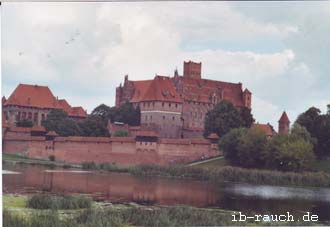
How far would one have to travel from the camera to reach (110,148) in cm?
611

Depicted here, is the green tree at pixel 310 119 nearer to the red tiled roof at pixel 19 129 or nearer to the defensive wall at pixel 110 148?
the defensive wall at pixel 110 148

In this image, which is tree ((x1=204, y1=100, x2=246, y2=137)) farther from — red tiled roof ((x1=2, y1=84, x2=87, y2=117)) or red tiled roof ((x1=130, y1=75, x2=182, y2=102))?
red tiled roof ((x1=2, y1=84, x2=87, y2=117))

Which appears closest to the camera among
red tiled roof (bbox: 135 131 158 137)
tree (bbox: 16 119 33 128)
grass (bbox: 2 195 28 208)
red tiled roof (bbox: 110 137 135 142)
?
grass (bbox: 2 195 28 208)

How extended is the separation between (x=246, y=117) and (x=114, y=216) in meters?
1.50

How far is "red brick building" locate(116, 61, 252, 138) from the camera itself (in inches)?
223

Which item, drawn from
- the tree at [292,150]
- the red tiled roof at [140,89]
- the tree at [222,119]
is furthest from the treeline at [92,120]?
the tree at [292,150]

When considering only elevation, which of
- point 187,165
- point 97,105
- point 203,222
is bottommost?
point 203,222

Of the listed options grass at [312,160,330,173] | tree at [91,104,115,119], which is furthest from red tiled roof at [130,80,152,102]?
grass at [312,160,330,173]

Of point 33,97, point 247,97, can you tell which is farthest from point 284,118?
point 33,97

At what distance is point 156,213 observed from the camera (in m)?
5.09

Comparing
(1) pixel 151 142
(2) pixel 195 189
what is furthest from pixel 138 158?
(2) pixel 195 189

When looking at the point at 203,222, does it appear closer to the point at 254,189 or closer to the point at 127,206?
the point at 127,206

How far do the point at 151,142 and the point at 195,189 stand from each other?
2.46ft

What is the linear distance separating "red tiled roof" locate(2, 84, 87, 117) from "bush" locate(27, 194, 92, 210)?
0.72 meters
